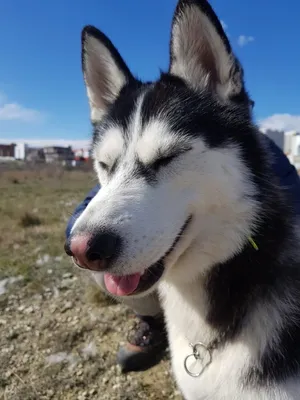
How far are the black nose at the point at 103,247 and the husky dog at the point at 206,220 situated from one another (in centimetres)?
4

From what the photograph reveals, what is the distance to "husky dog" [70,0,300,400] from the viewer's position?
1.41 metres

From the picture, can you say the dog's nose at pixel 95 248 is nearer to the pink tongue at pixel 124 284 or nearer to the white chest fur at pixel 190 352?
the pink tongue at pixel 124 284

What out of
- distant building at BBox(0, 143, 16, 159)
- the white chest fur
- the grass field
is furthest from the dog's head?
distant building at BBox(0, 143, 16, 159)

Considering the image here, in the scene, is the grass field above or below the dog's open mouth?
below

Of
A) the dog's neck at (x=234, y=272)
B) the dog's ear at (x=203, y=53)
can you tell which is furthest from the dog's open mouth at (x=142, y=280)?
the dog's ear at (x=203, y=53)

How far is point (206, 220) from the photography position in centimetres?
148

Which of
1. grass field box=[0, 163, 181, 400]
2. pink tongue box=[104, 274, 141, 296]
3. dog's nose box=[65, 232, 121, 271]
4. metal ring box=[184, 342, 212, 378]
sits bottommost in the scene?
grass field box=[0, 163, 181, 400]

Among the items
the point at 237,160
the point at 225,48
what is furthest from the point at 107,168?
the point at 225,48

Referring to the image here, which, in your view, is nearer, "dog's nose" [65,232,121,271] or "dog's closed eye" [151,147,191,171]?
"dog's nose" [65,232,121,271]

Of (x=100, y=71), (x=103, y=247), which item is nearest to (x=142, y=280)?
(x=103, y=247)

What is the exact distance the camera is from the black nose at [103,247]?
48.3 inches

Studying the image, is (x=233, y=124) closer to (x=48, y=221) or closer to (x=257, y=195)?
(x=257, y=195)

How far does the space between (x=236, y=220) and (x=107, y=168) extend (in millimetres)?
576

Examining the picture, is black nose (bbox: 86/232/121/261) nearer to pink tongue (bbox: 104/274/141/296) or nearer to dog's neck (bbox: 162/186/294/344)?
pink tongue (bbox: 104/274/141/296)
